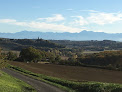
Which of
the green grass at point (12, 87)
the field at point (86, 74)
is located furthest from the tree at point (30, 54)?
the green grass at point (12, 87)

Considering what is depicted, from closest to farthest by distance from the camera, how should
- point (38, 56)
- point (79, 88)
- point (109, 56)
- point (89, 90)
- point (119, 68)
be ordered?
point (89, 90) → point (79, 88) → point (119, 68) → point (109, 56) → point (38, 56)

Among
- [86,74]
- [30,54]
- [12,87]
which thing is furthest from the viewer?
[30,54]

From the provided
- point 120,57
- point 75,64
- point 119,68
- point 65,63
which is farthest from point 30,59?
point 119,68

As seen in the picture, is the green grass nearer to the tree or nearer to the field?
the field

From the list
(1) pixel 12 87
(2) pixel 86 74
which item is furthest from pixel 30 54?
(1) pixel 12 87

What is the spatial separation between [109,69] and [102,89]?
1804 inches

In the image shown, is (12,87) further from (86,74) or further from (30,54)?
(30,54)

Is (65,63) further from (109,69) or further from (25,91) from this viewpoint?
(25,91)

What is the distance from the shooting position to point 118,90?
838 inches

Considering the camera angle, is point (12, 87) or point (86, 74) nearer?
point (12, 87)

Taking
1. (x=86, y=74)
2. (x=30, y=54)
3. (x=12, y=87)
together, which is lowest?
(x=86, y=74)

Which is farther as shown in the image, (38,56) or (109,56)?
(38,56)

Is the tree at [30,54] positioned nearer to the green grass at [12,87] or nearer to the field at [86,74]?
the field at [86,74]

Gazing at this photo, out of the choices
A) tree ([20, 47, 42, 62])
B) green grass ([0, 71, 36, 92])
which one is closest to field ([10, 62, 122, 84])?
green grass ([0, 71, 36, 92])
